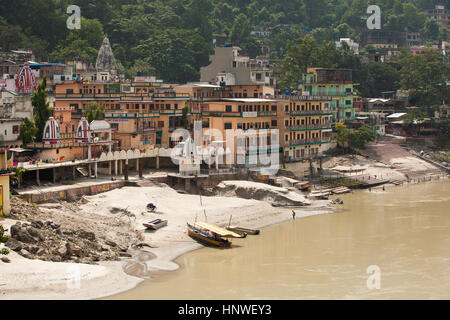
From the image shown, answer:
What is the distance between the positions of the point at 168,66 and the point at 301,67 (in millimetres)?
17254

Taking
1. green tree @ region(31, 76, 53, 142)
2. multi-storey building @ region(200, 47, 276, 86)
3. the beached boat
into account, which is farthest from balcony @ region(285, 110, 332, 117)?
the beached boat

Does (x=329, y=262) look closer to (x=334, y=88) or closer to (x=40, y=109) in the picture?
(x=40, y=109)

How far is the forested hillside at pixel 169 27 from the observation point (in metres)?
99.3

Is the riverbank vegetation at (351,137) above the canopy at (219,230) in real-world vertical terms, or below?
above

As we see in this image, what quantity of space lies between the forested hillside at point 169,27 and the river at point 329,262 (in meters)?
49.8

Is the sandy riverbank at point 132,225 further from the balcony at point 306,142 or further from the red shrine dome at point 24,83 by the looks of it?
the red shrine dome at point 24,83

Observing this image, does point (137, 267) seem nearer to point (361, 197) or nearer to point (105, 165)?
point (105, 165)

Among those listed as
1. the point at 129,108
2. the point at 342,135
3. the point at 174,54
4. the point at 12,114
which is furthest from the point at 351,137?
the point at 12,114

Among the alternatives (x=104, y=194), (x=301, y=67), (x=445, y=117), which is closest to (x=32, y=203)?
(x=104, y=194)

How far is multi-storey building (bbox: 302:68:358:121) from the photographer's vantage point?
88688 mm

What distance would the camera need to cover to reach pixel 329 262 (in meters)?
43.3

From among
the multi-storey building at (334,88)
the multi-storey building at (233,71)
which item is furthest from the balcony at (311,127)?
the multi-storey building at (334,88)

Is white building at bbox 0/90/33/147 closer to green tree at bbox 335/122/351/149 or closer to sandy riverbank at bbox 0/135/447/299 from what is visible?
sandy riverbank at bbox 0/135/447/299

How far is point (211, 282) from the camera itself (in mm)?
39312
